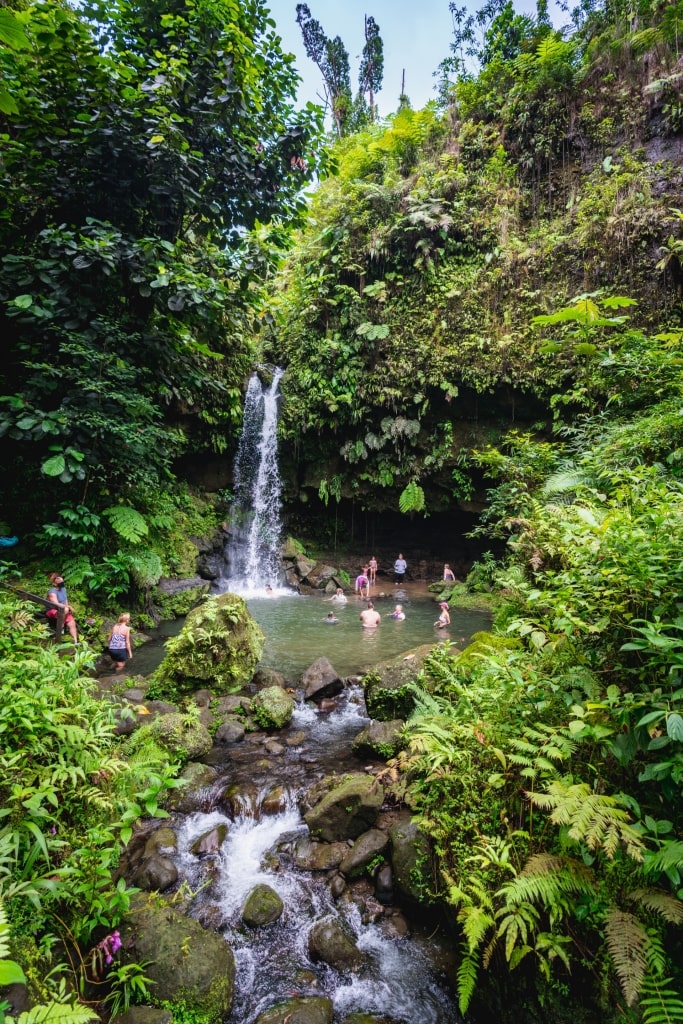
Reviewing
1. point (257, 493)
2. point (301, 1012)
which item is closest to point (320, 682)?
point (301, 1012)

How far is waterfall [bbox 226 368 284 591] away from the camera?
15781 millimetres

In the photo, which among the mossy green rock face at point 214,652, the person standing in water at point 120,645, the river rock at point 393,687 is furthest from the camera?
the person standing in water at point 120,645

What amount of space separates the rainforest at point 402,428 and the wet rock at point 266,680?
1276 mm

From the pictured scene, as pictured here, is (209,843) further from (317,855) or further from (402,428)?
(402,428)

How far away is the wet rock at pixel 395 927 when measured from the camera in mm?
3098

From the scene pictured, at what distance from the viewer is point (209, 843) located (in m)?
3.88

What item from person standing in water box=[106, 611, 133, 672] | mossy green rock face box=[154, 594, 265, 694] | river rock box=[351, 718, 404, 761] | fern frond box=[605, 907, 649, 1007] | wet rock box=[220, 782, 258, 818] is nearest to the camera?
fern frond box=[605, 907, 649, 1007]

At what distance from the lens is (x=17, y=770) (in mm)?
2510

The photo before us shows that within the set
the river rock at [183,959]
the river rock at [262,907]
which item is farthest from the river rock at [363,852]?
the river rock at [183,959]

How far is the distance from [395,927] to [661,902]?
2.03 metres

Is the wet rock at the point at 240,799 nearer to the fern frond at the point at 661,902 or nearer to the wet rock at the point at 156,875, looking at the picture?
the wet rock at the point at 156,875

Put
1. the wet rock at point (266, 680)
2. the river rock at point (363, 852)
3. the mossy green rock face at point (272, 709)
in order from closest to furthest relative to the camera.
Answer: the river rock at point (363, 852)
the mossy green rock face at point (272, 709)
the wet rock at point (266, 680)

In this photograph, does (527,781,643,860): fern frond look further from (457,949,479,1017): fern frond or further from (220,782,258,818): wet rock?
(220,782,258,818): wet rock

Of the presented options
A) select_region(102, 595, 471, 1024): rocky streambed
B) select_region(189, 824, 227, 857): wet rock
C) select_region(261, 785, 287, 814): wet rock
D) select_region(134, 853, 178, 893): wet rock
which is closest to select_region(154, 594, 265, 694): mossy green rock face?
select_region(102, 595, 471, 1024): rocky streambed
